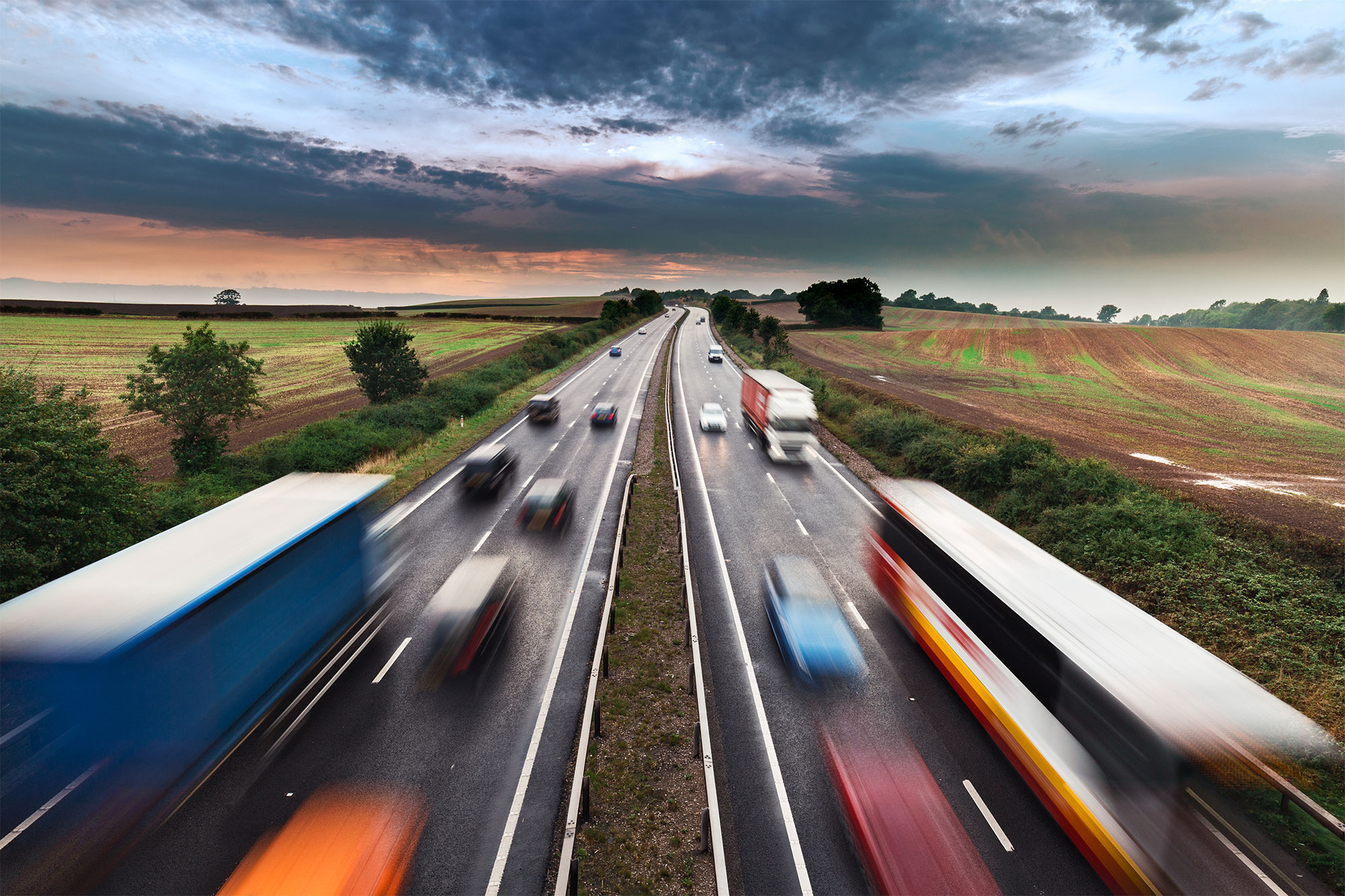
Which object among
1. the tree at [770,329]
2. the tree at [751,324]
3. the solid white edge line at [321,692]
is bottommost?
the solid white edge line at [321,692]

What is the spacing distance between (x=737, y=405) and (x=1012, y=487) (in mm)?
24458

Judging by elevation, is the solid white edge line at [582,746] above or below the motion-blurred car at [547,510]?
below

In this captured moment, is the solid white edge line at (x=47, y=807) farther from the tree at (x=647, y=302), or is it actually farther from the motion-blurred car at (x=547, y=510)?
the tree at (x=647, y=302)

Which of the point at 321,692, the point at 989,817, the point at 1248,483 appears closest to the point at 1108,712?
the point at 989,817

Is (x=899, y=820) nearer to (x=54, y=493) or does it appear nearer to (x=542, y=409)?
(x=54, y=493)

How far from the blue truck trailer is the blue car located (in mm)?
11101

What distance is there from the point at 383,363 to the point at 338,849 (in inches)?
1440

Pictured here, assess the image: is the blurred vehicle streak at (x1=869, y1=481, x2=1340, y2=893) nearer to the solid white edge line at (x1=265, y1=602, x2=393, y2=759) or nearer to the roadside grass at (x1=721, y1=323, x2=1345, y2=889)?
the roadside grass at (x1=721, y1=323, x2=1345, y2=889)

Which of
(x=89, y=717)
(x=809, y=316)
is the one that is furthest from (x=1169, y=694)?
(x=809, y=316)

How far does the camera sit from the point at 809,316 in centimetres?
13788

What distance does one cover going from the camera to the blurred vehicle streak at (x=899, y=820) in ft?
25.1

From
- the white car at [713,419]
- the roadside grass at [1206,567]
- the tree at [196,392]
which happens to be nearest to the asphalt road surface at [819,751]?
the roadside grass at [1206,567]

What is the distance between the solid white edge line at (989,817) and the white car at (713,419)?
2641 centimetres

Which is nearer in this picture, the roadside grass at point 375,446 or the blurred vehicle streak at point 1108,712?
the blurred vehicle streak at point 1108,712
